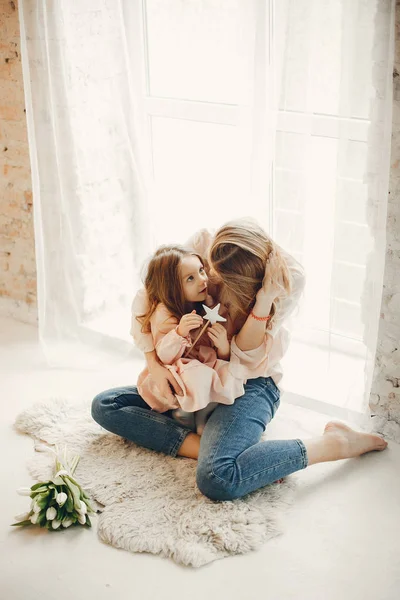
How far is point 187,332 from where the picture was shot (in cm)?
226

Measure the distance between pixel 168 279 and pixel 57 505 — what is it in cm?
74

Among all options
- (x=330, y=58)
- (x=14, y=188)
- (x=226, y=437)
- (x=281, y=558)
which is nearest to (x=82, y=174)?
(x=14, y=188)

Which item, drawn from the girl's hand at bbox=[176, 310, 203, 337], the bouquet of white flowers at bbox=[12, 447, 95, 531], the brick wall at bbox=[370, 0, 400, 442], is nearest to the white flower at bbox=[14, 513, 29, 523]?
the bouquet of white flowers at bbox=[12, 447, 95, 531]

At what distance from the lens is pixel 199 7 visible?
2.63m

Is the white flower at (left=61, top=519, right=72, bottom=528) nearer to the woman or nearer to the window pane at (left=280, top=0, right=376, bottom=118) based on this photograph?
the woman

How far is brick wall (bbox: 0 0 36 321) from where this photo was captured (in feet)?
9.86

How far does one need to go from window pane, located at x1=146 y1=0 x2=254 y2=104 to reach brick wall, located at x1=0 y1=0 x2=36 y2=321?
0.57 metres

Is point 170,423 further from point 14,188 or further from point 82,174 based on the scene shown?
point 14,188

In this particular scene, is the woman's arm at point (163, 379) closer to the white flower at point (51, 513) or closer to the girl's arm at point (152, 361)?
the girl's arm at point (152, 361)

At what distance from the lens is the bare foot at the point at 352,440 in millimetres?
2348

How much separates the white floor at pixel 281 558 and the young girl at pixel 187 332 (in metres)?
0.39

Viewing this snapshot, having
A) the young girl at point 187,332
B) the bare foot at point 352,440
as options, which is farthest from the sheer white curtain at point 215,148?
the young girl at point 187,332

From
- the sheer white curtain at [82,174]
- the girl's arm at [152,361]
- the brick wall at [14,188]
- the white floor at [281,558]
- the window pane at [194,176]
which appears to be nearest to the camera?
the white floor at [281,558]

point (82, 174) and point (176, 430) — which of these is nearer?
point (176, 430)
